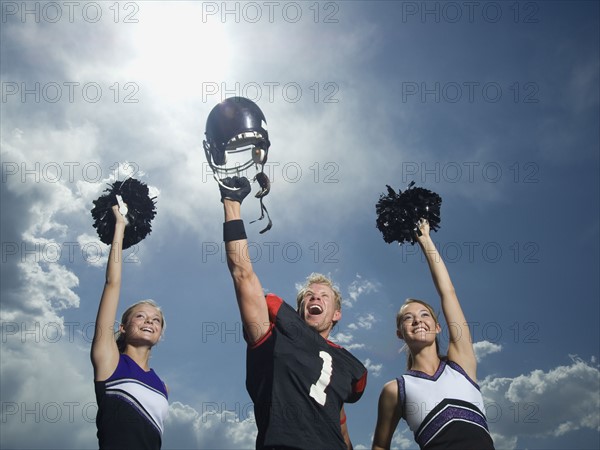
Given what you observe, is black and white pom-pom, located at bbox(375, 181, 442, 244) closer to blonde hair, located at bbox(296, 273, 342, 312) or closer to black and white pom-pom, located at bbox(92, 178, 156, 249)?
blonde hair, located at bbox(296, 273, 342, 312)

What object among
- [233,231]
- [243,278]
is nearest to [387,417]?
[243,278]

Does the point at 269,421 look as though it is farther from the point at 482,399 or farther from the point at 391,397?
the point at 482,399

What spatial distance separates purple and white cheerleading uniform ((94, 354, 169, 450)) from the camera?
447 centimetres

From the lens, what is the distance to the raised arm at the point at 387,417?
193 inches

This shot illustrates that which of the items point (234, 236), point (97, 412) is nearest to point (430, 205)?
point (234, 236)

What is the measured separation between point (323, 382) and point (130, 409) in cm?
173

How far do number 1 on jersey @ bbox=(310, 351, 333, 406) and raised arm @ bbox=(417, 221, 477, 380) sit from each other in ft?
4.62

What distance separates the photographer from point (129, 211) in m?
5.73

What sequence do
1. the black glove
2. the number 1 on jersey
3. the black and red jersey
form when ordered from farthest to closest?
the black glove
the number 1 on jersey
the black and red jersey

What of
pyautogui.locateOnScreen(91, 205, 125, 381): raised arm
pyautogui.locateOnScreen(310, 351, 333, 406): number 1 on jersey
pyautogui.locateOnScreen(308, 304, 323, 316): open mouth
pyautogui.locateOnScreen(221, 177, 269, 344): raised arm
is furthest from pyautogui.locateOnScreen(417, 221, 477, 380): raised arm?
pyautogui.locateOnScreen(91, 205, 125, 381): raised arm

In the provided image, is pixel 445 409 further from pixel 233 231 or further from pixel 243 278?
pixel 233 231

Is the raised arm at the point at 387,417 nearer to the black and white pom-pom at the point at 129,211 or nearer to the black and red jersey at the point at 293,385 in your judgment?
the black and red jersey at the point at 293,385

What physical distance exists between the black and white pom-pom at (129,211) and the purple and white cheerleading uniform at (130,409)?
1.25 metres

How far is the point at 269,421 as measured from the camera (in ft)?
12.4
